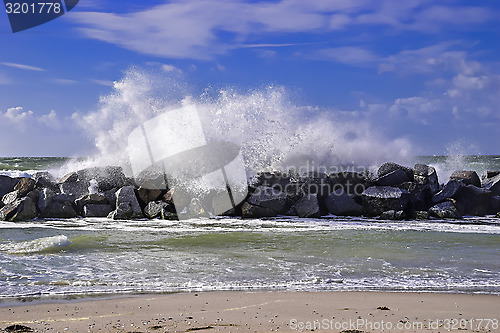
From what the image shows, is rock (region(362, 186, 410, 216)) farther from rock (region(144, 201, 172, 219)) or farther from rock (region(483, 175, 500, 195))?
rock (region(144, 201, 172, 219))

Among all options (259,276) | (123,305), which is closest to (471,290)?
(259,276)

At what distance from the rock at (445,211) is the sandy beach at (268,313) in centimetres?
690

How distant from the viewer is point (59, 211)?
11578 millimetres

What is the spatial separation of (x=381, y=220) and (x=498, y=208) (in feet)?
11.5

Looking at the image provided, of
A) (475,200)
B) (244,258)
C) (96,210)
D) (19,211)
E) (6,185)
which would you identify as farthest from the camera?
(6,185)

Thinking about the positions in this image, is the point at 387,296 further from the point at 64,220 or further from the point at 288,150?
A: the point at 288,150

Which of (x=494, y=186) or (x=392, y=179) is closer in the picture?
(x=392, y=179)

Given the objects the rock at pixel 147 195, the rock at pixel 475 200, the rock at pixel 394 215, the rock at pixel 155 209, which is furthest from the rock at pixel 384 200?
the rock at pixel 147 195

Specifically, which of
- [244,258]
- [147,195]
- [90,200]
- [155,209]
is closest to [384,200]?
[155,209]

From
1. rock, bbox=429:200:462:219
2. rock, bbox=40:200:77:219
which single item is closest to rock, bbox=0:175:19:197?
rock, bbox=40:200:77:219

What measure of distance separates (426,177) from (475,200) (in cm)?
130

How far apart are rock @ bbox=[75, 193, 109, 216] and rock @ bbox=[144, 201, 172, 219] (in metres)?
1.31

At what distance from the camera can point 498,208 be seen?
1213cm

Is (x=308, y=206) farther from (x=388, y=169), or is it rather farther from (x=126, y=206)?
(x=126, y=206)
